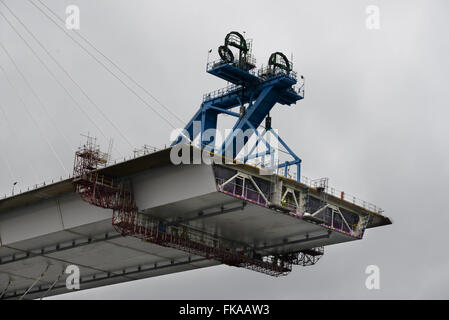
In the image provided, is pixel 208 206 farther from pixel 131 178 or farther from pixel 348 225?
pixel 348 225

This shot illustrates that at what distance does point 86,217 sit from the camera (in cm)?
7544

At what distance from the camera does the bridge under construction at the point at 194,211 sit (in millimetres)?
69000

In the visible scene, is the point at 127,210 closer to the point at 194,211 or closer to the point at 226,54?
the point at 194,211

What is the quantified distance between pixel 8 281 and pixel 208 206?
37.7 m

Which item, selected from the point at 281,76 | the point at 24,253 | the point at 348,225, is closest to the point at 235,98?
the point at 281,76

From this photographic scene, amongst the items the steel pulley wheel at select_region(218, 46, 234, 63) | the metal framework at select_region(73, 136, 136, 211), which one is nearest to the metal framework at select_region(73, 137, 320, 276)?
the metal framework at select_region(73, 136, 136, 211)

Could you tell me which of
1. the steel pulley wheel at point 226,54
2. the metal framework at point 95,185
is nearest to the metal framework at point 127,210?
the metal framework at point 95,185

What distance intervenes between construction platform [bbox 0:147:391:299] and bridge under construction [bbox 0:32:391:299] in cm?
10

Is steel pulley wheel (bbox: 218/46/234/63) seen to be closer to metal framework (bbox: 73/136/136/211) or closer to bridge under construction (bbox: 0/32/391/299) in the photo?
bridge under construction (bbox: 0/32/391/299)

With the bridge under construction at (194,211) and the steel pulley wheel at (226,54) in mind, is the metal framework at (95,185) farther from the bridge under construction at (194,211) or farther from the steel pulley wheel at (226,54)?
the steel pulley wheel at (226,54)

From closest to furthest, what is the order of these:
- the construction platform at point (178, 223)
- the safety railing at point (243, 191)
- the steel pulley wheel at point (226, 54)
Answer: the safety railing at point (243, 191), the construction platform at point (178, 223), the steel pulley wheel at point (226, 54)

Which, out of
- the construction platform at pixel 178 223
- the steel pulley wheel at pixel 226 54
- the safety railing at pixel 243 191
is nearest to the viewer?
the safety railing at pixel 243 191

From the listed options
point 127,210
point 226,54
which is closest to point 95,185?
point 127,210

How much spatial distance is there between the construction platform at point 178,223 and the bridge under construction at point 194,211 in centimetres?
10
